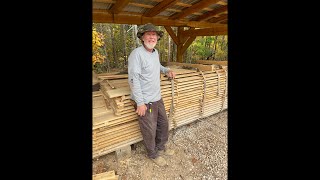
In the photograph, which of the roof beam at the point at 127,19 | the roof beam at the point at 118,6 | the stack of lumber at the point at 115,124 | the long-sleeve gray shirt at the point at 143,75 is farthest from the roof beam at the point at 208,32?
the stack of lumber at the point at 115,124

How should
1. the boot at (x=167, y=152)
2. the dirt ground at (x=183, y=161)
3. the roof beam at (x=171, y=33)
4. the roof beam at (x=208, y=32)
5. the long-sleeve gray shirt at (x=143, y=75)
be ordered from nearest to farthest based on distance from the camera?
the long-sleeve gray shirt at (x=143, y=75)
the dirt ground at (x=183, y=161)
the boot at (x=167, y=152)
the roof beam at (x=208, y=32)
the roof beam at (x=171, y=33)

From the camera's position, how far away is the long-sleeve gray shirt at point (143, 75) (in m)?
3.24

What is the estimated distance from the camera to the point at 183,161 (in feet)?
12.7

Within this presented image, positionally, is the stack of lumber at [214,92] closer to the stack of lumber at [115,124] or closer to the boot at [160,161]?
the boot at [160,161]

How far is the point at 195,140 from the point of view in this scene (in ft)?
15.0

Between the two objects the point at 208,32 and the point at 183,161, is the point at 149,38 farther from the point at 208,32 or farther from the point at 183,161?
the point at 208,32

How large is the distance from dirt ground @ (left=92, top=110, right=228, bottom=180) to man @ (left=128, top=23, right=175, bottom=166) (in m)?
0.23

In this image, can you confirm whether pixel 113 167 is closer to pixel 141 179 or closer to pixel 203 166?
pixel 141 179

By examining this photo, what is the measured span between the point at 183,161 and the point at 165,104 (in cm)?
117

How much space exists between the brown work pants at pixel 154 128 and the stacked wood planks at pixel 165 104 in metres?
0.35

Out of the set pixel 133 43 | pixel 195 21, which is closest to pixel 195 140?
pixel 195 21

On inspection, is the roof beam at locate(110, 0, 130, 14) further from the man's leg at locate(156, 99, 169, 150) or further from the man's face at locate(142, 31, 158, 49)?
the man's leg at locate(156, 99, 169, 150)

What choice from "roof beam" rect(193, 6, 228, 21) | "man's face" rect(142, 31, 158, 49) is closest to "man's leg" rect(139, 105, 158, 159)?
"man's face" rect(142, 31, 158, 49)
